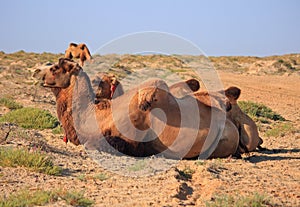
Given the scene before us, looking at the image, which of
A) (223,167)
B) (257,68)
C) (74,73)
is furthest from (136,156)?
(257,68)

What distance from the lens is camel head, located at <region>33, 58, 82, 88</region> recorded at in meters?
9.68

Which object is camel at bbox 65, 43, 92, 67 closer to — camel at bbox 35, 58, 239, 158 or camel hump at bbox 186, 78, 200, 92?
camel at bbox 35, 58, 239, 158

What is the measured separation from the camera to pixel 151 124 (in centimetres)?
855

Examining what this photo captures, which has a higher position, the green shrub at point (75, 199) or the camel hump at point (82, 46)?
the camel hump at point (82, 46)

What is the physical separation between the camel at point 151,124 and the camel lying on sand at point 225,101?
0.18 m

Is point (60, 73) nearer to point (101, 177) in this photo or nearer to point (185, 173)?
point (101, 177)

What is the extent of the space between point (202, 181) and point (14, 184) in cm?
245

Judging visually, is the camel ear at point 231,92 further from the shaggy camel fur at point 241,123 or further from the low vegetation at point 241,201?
the low vegetation at point 241,201

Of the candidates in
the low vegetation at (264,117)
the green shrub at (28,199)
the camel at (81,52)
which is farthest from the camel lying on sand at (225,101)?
the low vegetation at (264,117)

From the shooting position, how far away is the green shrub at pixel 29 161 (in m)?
7.29

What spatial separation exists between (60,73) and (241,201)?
199 inches

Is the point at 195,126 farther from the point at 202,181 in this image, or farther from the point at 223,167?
the point at 202,181

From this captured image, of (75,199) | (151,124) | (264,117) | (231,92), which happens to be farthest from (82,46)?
(264,117)

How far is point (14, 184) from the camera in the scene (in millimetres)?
6488
